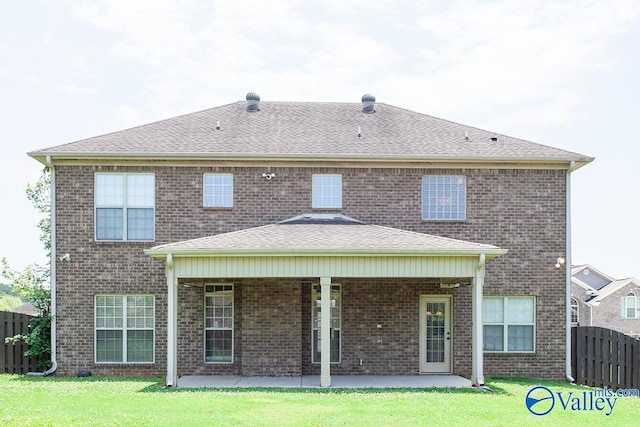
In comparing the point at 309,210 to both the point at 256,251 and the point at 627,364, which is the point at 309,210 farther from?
the point at 627,364

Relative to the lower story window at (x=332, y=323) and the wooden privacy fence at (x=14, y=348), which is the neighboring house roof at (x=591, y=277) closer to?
the lower story window at (x=332, y=323)

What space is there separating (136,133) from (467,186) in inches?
361

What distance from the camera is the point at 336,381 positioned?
15812 millimetres

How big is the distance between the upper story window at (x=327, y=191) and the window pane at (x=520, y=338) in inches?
224

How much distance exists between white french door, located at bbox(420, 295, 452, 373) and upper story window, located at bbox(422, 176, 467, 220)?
2.19 meters

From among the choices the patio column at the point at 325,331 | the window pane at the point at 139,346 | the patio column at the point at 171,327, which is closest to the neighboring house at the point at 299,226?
the window pane at the point at 139,346

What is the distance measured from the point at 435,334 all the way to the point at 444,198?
11.8ft

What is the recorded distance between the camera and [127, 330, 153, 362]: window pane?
17.3 metres

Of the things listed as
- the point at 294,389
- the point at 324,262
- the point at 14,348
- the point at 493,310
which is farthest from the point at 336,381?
the point at 14,348

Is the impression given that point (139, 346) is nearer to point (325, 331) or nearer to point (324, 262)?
point (325, 331)

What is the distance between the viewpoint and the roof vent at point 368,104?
821 inches

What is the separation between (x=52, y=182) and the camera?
1733cm

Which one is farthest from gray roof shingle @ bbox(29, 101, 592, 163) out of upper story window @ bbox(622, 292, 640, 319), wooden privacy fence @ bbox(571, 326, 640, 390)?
upper story window @ bbox(622, 292, 640, 319)

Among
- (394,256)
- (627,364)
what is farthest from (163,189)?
(627,364)
